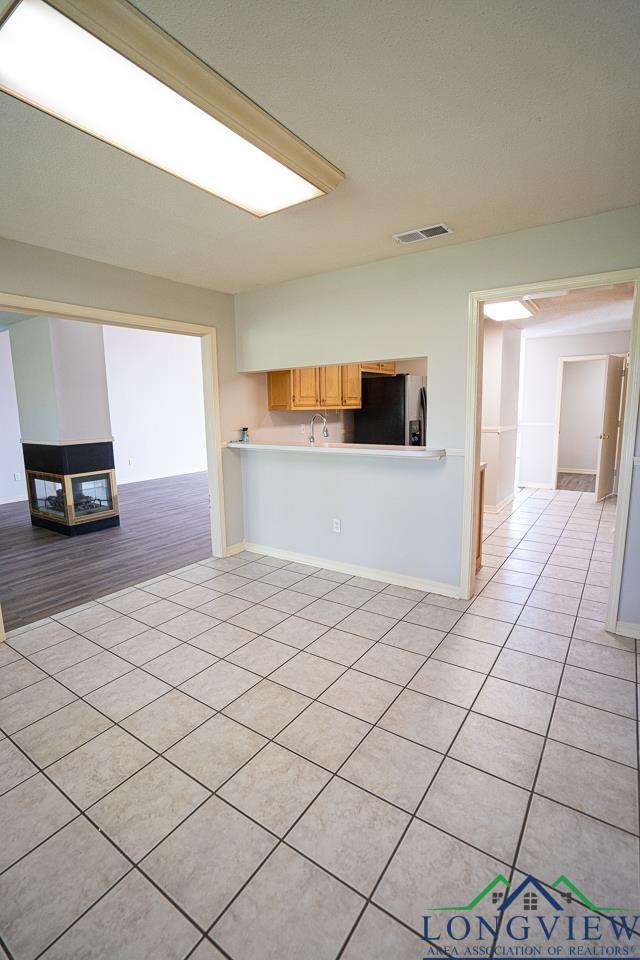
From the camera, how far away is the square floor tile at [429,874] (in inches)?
54.8

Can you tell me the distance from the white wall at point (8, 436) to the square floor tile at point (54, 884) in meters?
6.85

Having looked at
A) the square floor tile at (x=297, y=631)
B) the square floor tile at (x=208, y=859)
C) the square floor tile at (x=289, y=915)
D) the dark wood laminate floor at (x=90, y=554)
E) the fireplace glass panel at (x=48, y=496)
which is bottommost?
the square floor tile at (x=289, y=915)

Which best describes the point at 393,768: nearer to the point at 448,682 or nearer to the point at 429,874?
the point at 429,874

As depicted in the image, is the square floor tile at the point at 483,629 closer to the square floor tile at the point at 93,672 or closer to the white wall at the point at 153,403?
the square floor tile at the point at 93,672

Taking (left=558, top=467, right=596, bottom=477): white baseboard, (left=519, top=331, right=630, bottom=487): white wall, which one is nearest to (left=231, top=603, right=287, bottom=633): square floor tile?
(left=519, top=331, right=630, bottom=487): white wall

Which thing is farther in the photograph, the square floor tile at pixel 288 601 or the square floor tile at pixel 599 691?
the square floor tile at pixel 288 601

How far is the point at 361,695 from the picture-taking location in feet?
7.72

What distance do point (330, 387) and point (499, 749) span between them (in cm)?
405

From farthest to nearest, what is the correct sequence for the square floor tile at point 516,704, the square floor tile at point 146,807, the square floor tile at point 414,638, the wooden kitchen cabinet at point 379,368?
the wooden kitchen cabinet at point 379,368 → the square floor tile at point 414,638 → the square floor tile at point 516,704 → the square floor tile at point 146,807

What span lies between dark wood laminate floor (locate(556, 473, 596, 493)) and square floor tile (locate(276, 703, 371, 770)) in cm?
651

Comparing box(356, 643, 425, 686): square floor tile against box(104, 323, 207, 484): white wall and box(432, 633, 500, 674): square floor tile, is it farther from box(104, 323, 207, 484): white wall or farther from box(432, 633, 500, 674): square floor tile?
box(104, 323, 207, 484): white wall

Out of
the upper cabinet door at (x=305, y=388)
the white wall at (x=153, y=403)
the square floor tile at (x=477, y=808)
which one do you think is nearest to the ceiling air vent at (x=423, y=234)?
the upper cabinet door at (x=305, y=388)

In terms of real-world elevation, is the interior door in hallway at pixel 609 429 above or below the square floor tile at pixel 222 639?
above

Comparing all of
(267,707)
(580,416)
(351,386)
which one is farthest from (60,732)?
(580,416)
